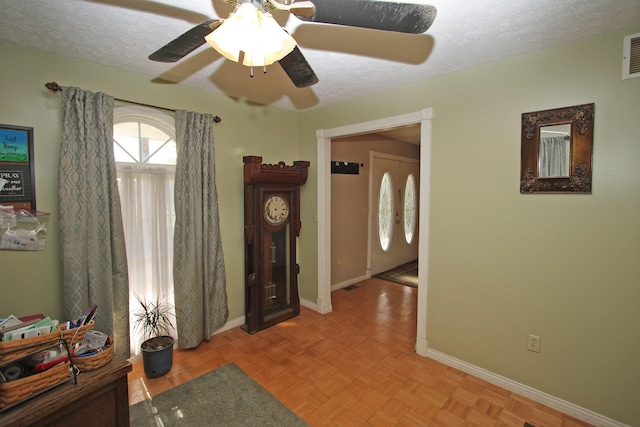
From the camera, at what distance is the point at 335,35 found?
176 centimetres

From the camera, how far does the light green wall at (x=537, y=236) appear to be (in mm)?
1730

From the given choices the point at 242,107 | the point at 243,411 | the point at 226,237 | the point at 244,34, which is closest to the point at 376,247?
the point at 226,237

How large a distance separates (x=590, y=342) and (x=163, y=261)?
322 cm

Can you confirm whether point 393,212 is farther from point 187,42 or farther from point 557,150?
point 187,42

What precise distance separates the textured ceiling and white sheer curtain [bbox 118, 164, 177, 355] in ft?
2.74

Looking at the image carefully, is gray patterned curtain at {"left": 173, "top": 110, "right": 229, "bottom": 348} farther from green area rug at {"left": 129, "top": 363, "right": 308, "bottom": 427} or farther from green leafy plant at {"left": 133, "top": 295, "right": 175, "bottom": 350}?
green area rug at {"left": 129, "top": 363, "right": 308, "bottom": 427}

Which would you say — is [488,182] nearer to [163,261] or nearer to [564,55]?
[564,55]

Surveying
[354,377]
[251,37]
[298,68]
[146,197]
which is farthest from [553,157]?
[146,197]

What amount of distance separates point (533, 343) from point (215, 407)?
2240 mm

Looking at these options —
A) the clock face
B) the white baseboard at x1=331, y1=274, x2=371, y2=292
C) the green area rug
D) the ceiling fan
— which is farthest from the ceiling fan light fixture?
the white baseboard at x1=331, y1=274, x2=371, y2=292

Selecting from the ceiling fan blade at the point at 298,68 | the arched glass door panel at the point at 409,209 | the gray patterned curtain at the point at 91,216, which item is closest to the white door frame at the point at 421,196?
the ceiling fan blade at the point at 298,68

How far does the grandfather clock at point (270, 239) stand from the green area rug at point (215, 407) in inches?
33.0

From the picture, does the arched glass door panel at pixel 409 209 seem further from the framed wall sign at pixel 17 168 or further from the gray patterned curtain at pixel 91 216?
the framed wall sign at pixel 17 168

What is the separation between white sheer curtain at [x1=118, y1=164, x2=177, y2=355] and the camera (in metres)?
2.40
